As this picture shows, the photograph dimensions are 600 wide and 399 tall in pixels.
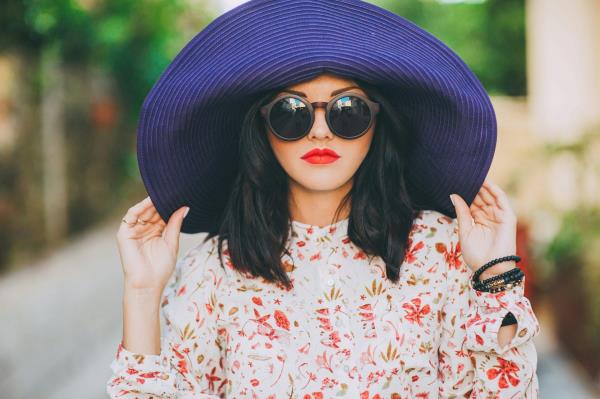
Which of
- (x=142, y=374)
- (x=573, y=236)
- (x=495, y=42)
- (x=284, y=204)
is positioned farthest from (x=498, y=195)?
(x=495, y=42)

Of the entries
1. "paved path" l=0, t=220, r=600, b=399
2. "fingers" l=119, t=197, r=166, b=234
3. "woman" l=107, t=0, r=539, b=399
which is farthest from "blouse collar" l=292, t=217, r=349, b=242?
"paved path" l=0, t=220, r=600, b=399

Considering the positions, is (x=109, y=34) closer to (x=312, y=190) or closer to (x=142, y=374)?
(x=312, y=190)

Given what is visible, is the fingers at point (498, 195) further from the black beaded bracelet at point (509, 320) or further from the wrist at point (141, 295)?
the wrist at point (141, 295)

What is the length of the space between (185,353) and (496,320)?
814 millimetres

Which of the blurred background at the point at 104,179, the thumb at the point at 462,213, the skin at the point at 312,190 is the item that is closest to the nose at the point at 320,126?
the skin at the point at 312,190

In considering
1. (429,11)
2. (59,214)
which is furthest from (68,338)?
(429,11)

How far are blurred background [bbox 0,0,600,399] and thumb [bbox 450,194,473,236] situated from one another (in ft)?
8.07

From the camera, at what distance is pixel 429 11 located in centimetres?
2052

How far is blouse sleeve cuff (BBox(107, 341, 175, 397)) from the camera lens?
198 cm

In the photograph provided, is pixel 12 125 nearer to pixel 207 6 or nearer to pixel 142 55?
pixel 142 55

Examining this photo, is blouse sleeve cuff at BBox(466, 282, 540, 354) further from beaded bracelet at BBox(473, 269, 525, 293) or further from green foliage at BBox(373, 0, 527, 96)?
green foliage at BBox(373, 0, 527, 96)

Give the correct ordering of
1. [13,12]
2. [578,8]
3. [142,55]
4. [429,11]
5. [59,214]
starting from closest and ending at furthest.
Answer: [13,12]
[578,8]
[59,214]
[142,55]
[429,11]

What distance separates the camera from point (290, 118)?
200 centimetres

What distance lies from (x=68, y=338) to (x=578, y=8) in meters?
5.00
